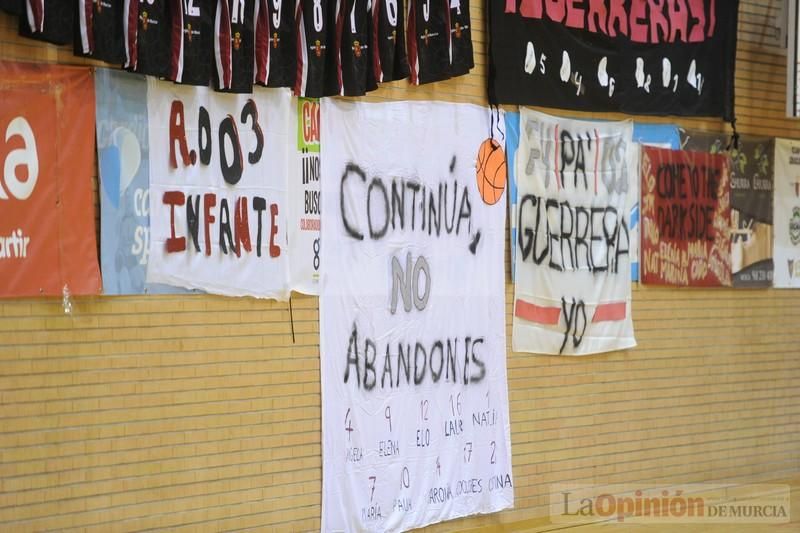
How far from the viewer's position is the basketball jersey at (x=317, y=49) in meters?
7.81

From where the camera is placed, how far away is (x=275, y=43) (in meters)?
7.64

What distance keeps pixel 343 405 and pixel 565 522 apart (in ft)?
8.59

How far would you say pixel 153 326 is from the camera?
7.11 meters

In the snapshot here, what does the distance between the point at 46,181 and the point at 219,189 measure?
125cm

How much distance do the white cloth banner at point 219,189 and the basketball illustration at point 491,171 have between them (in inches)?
78.1

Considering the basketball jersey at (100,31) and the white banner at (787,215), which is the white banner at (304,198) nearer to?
the basketball jersey at (100,31)

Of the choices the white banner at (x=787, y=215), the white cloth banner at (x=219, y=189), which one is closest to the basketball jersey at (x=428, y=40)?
the white cloth banner at (x=219, y=189)

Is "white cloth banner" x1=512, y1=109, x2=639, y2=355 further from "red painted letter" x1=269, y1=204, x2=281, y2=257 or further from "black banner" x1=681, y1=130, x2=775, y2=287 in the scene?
"red painted letter" x1=269, y1=204, x2=281, y2=257

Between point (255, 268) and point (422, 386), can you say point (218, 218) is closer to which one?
point (255, 268)

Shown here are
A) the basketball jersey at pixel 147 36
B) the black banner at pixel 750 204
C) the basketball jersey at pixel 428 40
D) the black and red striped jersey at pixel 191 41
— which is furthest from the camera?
the black banner at pixel 750 204

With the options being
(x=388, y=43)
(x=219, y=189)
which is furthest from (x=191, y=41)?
(x=388, y=43)

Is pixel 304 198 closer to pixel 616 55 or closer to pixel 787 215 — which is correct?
pixel 616 55

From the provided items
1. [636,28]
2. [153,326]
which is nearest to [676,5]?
[636,28]

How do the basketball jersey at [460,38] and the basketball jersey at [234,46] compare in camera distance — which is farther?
A: the basketball jersey at [460,38]
